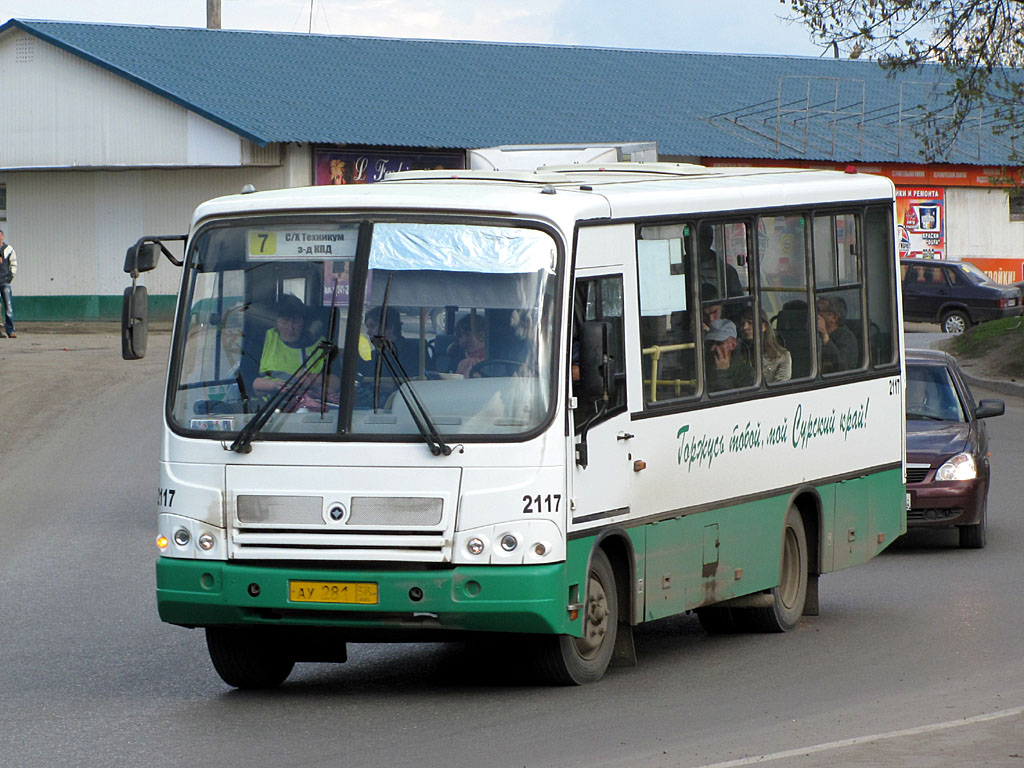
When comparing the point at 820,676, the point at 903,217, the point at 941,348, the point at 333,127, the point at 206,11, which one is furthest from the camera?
the point at 206,11

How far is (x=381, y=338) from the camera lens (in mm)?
8805

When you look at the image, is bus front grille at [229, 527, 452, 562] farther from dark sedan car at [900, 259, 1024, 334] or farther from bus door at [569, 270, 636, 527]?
dark sedan car at [900, 259, 1024, 334]

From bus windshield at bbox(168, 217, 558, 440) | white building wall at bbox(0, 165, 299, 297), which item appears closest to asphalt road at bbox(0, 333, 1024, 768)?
bus windshield at bbox(168, 217, 558, 440)

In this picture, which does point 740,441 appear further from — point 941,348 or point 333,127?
point 333,127

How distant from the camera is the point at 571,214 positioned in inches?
351

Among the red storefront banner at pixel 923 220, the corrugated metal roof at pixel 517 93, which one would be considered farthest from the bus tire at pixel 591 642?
the red storefront banner at pixel 923 220

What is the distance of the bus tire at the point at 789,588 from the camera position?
11.3 meters

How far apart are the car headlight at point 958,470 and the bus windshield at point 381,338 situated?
7.48 meters

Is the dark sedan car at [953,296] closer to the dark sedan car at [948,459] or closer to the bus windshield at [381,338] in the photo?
the dark sedan car at [948,459]

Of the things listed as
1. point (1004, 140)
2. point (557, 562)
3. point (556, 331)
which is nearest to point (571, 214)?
point (556, 331)

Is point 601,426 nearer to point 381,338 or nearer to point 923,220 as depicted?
point 381,338

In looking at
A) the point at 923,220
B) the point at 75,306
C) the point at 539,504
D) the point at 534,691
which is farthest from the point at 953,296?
the point at 539,504

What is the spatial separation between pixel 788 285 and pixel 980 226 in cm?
4215

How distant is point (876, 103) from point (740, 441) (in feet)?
144
